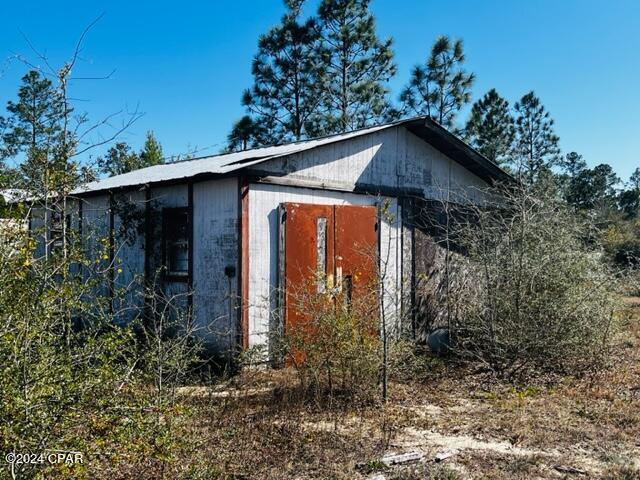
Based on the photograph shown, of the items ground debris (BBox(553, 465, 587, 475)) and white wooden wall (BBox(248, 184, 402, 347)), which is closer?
ground debris (BBox(553, 465, 587, 475))

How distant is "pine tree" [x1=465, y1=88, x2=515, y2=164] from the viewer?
25.8m

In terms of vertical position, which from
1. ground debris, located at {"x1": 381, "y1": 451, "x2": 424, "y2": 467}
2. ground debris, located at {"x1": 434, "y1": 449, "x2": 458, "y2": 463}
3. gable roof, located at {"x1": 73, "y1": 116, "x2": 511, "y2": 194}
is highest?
gable roof, located at {"x1": 73, "y1": 116, "x2": 511, "y2": 194}

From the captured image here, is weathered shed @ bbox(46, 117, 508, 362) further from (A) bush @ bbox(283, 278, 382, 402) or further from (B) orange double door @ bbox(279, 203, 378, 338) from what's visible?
(A) bush @ bbox(283, 278, 382, 402)

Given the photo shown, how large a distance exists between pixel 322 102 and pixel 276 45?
3.21m

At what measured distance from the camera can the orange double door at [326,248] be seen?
8.27m

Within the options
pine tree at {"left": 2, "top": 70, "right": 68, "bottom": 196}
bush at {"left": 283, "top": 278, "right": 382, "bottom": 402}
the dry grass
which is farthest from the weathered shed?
pine tree at {"left": 2, "top": 70, "right": 68, "bottom": 196}

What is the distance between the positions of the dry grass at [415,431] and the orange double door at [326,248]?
4.71 ft

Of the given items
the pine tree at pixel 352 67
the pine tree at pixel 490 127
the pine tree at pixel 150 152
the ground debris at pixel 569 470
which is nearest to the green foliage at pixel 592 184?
the pine tree at pixel 490 127

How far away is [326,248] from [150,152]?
1746 cm

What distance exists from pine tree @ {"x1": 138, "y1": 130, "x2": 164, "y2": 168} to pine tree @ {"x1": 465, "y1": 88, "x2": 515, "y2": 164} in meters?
14.1

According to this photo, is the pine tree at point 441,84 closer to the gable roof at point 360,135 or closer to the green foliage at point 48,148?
the gable roof at point 360,135

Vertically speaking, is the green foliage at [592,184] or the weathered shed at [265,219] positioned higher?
the green foliage at [592,184]

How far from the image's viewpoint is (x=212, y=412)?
18.6ft

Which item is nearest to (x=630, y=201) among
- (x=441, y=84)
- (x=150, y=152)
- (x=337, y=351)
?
(x=441, y=84)
